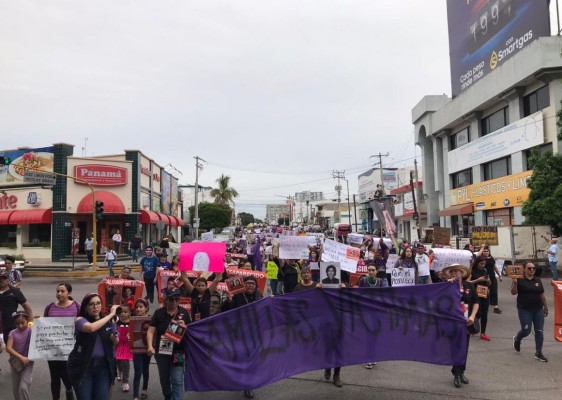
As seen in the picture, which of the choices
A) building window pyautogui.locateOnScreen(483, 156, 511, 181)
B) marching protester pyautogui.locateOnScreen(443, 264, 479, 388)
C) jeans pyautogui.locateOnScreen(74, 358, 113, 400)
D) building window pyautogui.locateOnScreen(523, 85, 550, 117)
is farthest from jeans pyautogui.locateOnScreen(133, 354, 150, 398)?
building window pyautogui.locateOnScreen(483, 156, 511, 181)

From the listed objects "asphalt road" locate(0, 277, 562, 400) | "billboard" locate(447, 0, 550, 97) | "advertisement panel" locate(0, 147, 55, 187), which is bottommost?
"asphalt road" locate(0, 277, 562, 400)

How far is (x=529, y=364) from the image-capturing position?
7.38 m

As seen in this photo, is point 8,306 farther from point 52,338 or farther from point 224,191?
point 224,191

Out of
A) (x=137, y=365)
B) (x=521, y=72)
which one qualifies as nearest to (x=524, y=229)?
(x=521, y=72)

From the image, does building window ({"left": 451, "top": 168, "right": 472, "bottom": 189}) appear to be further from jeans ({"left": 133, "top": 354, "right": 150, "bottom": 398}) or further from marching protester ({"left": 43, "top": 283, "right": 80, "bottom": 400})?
marching protester ({"left": 43, "top": 283, "right": 80, "bottom": 400})

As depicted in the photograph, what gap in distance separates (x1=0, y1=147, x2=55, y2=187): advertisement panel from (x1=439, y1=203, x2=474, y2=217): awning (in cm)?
2995

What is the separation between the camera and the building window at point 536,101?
26817 millimetres

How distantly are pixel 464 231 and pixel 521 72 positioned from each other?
13.5 m

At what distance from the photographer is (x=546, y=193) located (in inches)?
845

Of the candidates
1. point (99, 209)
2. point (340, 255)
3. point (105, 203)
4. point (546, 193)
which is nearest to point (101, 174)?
point (105, 203)

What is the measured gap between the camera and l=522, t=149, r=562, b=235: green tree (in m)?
20.6

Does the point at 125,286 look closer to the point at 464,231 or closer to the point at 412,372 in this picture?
the point at 412,372

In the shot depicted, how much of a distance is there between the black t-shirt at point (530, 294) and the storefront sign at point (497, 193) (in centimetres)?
2206

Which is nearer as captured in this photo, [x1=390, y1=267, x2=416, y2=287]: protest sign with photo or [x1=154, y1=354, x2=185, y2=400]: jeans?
[x1=154, y1=354, x2=185, y2=400]: jeans
